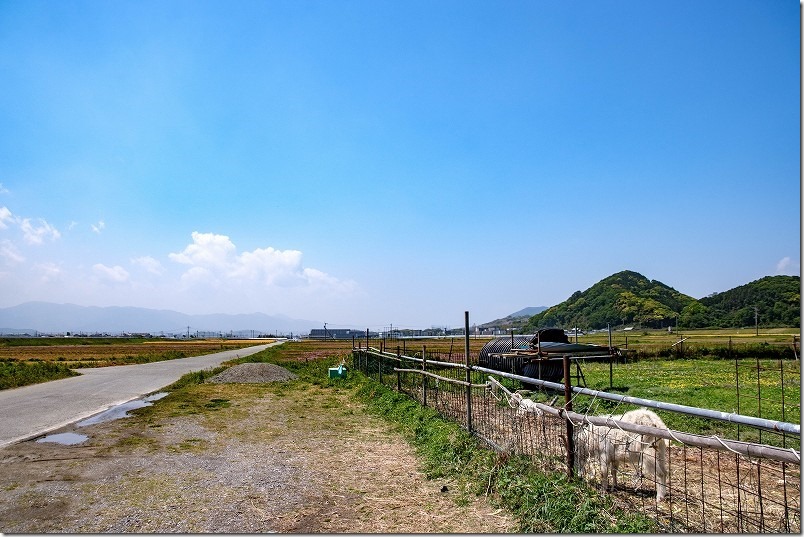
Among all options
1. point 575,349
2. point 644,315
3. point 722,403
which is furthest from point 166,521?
point 644,315

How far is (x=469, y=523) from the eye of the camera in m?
5.29

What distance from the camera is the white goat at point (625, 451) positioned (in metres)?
5.80

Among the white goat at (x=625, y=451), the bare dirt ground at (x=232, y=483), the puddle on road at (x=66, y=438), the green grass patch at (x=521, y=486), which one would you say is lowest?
the puddle on road at (x=66, y=438)

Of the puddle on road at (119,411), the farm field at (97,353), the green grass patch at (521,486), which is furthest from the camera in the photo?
the farm field at (97,353)

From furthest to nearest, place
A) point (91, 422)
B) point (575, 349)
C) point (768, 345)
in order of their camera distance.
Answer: point (768, 345) → point (575, 349) → point (91, 422)

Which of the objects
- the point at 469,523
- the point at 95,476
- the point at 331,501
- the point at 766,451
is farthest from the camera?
the point at 95,476

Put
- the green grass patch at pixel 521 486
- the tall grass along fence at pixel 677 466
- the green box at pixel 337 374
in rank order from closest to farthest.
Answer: the tall grass along fence at pixel 677 466
the green grass patch at pixel 521 486
the green box at pixel 337 374

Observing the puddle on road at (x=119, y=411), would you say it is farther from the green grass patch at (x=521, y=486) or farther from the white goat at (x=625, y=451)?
the white goat at (x=625, y=451)

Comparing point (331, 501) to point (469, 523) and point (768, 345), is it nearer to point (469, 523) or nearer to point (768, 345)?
point (469, 523)

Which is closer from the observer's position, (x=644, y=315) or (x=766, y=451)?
(x=766, y=451)

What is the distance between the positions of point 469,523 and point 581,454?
1797mm

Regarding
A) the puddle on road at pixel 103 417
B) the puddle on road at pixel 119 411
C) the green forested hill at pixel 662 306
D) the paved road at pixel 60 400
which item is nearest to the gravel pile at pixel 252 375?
the paved road at pixel 60 400

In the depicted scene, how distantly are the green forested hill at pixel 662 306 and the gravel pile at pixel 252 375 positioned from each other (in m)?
65.6

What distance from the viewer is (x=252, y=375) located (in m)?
22.3
